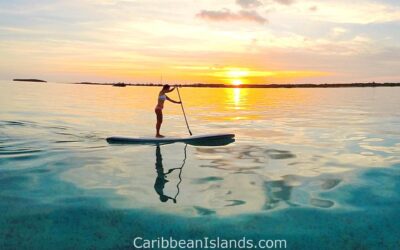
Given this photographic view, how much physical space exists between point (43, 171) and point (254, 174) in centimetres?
673

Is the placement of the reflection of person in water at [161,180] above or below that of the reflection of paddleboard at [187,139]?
below

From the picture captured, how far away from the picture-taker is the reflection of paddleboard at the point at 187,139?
1683 cm

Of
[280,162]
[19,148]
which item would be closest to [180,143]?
[280,162]

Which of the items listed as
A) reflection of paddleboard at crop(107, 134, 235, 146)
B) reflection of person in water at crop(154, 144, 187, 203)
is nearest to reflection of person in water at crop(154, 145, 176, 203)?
reflection of person in water at crop(154, 144, 187, 203)

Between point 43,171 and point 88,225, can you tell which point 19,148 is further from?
point 88,225

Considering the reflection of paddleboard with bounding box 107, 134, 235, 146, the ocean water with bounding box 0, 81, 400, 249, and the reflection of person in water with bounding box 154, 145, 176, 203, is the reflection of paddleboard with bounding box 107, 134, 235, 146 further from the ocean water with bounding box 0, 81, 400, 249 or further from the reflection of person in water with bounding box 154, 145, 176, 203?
the reflection of person in water with bounding box 154, 145, 176, 203

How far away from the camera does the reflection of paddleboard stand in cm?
1683

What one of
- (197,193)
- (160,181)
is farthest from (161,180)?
(197,193)

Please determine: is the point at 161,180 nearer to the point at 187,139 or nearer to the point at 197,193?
the point at 197,193

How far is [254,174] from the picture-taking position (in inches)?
449

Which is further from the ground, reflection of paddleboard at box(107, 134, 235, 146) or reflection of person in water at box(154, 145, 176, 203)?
reflection of paddleboard at box(107, 134, 235, 146)

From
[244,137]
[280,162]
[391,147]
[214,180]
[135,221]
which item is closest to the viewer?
[135,221]

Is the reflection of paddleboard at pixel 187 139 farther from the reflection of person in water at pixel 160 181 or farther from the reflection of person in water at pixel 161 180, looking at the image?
the reflection of person in water at pixel 160 181

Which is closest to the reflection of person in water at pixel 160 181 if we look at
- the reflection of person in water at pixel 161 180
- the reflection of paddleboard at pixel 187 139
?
the reflection of person in water at pixel 161 180
